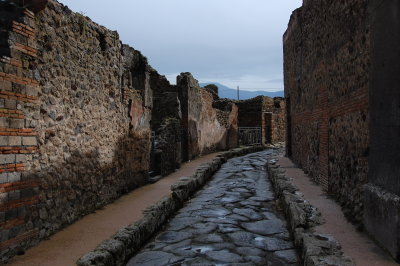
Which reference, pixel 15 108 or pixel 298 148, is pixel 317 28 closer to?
pixel 298 148

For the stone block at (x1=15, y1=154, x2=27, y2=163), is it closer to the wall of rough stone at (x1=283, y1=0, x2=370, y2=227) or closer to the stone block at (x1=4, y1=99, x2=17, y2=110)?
the stone block at (x1=4, y1=99, x2=17, y2=110)

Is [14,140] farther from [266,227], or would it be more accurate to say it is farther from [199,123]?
[199,123]

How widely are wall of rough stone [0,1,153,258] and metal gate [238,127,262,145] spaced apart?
14095mm

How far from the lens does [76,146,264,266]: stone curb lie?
11.6ft

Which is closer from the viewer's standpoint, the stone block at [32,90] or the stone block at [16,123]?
the stone block at [16,123]

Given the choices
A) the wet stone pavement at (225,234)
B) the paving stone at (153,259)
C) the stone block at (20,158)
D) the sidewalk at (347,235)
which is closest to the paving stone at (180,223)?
the wet stone pavement at (225,234)

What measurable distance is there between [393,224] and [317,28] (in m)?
5.64

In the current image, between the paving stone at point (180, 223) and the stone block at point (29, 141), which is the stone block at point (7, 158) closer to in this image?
the stone block at point (29, 141)

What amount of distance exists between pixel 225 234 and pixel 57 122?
8.67ft

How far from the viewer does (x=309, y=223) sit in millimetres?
4641

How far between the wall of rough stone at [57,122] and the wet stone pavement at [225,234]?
122 centimetres

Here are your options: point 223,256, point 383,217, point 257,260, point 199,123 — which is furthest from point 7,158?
point 199,123

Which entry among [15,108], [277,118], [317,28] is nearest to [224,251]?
[15,108]

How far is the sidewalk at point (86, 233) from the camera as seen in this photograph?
3.56 m
